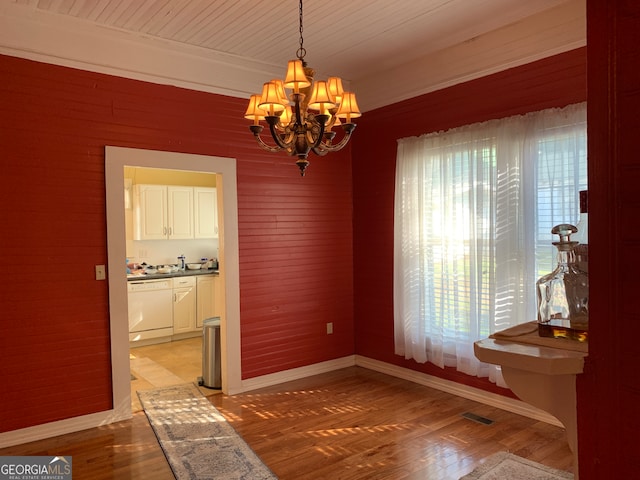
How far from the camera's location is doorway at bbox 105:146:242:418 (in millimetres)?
3699

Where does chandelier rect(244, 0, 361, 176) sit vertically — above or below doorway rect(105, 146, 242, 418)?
above

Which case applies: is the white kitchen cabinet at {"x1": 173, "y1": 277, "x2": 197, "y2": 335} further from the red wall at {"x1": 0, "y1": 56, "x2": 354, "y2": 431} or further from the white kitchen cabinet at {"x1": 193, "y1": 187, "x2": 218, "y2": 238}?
the red wall at {"x1": 0, "y1": 56, "x2": 354, "y2": 431}

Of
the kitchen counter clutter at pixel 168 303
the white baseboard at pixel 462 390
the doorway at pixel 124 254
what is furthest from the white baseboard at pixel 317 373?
the kitchen counter clutter at pixel 168 303

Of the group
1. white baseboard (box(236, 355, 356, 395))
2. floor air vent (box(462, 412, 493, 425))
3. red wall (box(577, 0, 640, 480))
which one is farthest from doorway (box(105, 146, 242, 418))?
red wall (box(577, 0, 640, 480))

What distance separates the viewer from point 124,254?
3.75 metres

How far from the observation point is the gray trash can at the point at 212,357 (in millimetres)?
4453

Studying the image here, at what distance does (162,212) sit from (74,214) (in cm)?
313

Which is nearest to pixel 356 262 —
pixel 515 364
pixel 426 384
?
pixel 426 384

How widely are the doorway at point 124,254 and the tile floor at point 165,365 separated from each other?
1.05 ft

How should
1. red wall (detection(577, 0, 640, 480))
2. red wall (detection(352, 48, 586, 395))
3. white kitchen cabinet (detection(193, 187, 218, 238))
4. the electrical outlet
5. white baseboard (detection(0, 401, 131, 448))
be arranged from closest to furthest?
red wall (detection(577, 0, 640, 480)), white baseboard (detection(0, 401, 131, 448)), red wall (detection(352, 48, 586, 395)), the electrical outlet, white kitchen cabinet (detection(193, 187, 218, 238))

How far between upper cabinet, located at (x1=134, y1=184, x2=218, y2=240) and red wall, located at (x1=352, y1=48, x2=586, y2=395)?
2818 mm

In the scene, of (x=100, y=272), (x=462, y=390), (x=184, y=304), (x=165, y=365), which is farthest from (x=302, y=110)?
(x=184, y=304)

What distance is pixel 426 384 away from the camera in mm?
4410

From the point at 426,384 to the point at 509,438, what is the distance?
3.85 ft
